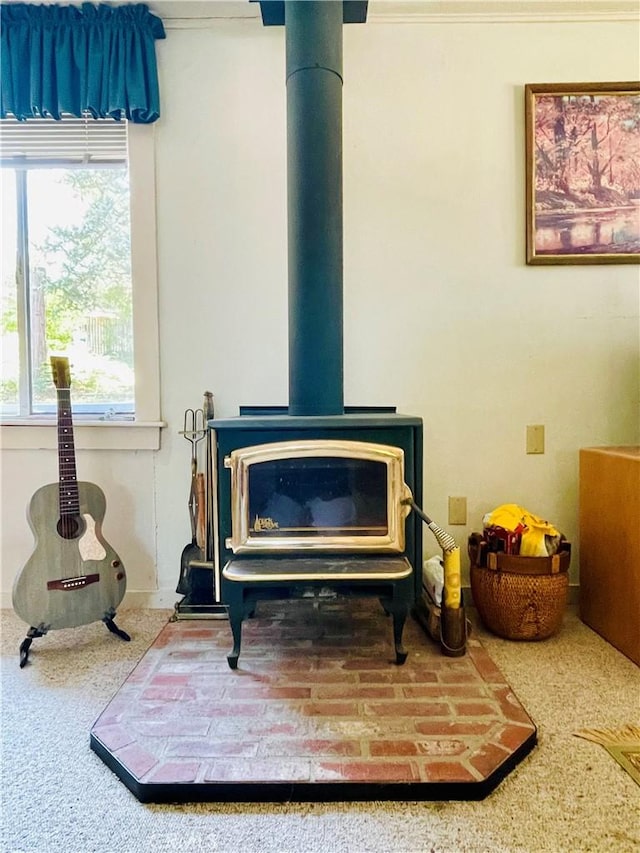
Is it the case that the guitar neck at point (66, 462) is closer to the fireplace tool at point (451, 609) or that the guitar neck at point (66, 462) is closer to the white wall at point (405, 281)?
the white wall at point (405, 281)

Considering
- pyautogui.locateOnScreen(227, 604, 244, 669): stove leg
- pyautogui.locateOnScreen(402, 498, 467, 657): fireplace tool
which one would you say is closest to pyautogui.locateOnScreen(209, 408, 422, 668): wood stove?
pyautogui.locateOnScreen(227, 604, 244, 669): stove leg

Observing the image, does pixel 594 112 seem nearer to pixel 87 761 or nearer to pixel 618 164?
pixel 618 164

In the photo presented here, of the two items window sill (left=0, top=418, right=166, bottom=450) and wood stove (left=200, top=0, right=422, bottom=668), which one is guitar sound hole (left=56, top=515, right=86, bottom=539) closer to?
window sill (left=0, top=418, right=166, bottom=450)

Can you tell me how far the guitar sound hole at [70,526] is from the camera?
178cm

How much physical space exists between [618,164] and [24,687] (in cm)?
291

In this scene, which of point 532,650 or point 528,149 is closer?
point 532,650

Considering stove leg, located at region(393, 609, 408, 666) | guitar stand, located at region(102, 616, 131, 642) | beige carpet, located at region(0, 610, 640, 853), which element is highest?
stove leg, located at region(393, 609, 408, 666)

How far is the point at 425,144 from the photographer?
206cm

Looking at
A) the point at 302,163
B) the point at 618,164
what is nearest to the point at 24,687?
the point at 302,163

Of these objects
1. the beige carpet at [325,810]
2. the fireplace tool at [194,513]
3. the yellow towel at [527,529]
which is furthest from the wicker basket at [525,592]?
the fireplace tool at [194,513]

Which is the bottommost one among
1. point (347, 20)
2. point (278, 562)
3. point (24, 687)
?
point (24, 687)

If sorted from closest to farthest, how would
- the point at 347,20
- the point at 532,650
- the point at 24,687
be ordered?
the point at 24,687
the point at 532,650
the point at 347,20

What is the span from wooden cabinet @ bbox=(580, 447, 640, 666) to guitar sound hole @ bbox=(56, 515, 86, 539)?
189 cm

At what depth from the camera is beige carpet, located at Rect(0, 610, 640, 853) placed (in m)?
1.00
